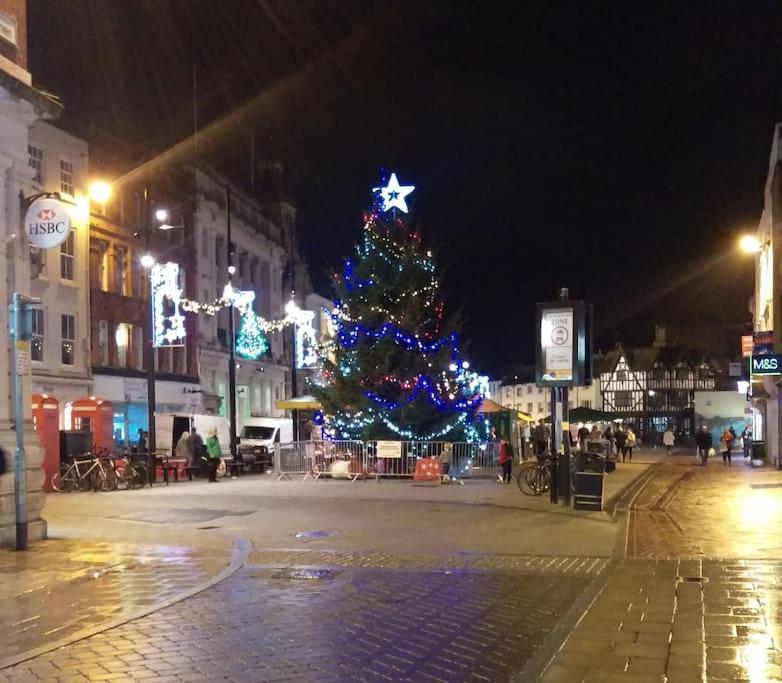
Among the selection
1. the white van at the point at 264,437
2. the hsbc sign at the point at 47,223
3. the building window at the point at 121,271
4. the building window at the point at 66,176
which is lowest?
the white van at the point at 264,437

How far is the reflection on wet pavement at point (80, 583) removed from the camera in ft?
25.6

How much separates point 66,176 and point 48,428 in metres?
15.0

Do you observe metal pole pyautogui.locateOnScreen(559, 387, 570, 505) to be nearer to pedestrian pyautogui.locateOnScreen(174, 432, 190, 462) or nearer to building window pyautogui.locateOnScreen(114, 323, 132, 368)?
pedestrian pyautogui.locateOnScreen(174, 432, 190, 462)

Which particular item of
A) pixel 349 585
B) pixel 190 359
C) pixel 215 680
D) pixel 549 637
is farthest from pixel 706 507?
pixel 190 359

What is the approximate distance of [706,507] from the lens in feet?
57.5

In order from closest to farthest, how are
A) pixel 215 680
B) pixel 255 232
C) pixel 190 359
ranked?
pixel 215 680
pixel 190 359
pixel 255 232

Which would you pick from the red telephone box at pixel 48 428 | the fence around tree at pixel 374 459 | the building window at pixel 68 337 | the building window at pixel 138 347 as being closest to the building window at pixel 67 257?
the building window at pixel 68 337

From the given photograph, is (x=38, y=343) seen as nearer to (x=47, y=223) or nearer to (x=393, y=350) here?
(x=393, y=350)

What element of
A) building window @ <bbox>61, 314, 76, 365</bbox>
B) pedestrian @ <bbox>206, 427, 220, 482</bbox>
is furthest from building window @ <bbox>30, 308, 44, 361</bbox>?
pedestrian @ <bbox>206, 427, 220, 482</bbox>

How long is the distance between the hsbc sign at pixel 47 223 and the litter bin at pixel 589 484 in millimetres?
9758

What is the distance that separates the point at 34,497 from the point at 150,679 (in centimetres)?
705

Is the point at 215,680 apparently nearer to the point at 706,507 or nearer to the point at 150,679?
the point at 150,679

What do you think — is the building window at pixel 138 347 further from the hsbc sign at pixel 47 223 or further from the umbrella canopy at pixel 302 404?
the hsbc sign at pixel 47 223

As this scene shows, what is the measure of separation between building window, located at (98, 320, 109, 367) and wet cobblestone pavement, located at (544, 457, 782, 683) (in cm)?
2515
